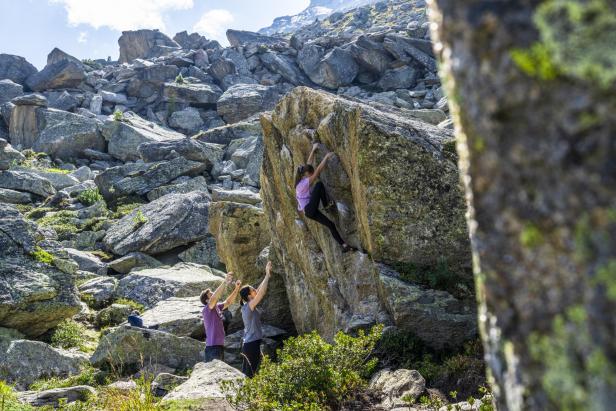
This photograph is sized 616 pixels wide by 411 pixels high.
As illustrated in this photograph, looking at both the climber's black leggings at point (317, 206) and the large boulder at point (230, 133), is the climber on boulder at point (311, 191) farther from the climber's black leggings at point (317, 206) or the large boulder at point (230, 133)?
the large boulder at point (230, 133)

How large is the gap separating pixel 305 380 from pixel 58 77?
98.9 meters

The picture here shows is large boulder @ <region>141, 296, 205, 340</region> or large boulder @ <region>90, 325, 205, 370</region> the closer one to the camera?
large boulder @ <region>90, 325, 205, 370</region>

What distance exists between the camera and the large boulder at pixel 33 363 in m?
19.6

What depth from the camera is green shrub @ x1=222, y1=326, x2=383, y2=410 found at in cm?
915

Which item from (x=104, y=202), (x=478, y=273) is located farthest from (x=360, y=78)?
(x=478, y=273)

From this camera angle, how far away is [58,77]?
95.8m

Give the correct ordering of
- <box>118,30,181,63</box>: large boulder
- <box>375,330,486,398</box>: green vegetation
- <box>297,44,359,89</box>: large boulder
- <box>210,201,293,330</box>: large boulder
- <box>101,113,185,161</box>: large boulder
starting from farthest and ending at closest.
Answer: <box>118,30,181,63</box>: large boulder, <box>297,44,359,89</box>: large boulder, <box>101,113,185,161</box>: large boulder, <box>210,201,293,330</box>: large boulder, <box>375,330,486,398</box>: green vegetation

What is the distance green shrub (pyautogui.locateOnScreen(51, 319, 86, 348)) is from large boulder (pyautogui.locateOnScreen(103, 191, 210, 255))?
48.4 ft

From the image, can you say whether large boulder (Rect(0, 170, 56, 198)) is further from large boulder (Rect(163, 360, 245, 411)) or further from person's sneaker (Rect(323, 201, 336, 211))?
large boulder (Rect(163, 360, 245, 411))

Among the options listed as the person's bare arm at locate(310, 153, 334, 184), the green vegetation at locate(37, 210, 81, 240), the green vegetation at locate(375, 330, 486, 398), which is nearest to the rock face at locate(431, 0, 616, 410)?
the green vegetation at locate(375, 330, 486, 398)

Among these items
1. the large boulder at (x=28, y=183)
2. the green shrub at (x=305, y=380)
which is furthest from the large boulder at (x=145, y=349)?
the large boulder at (x=28, y=183)

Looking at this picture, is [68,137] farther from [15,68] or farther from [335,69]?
[15,68]

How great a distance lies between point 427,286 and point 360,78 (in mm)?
79796

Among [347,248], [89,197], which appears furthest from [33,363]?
[89,197]
